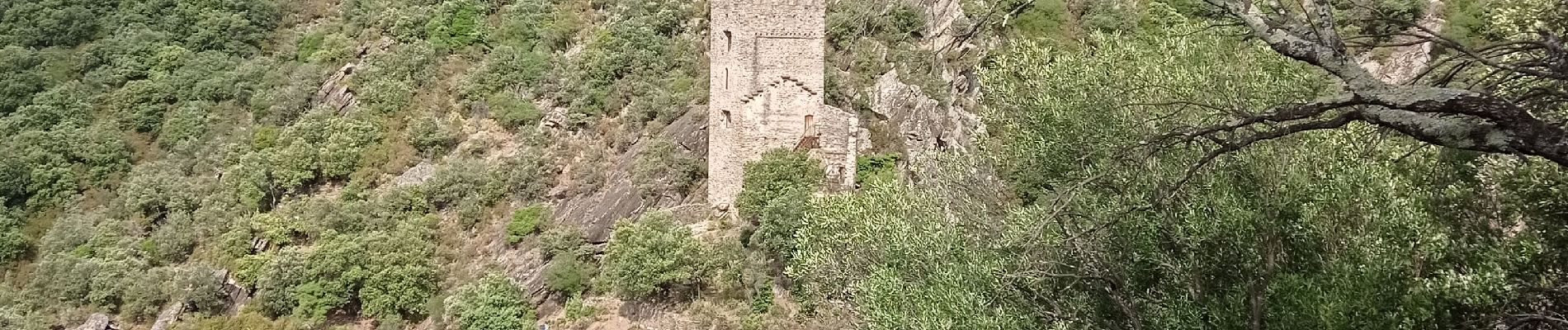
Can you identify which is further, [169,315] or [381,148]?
[381,148]

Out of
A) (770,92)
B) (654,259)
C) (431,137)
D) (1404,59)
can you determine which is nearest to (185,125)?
(431,137)

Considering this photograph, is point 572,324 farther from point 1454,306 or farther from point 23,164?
point 23,164

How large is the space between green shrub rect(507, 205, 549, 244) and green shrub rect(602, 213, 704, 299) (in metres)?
6.04

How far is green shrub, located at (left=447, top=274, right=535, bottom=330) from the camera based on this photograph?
74.8 feet

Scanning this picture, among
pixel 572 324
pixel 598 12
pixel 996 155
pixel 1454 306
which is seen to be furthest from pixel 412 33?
pixel 1454 306

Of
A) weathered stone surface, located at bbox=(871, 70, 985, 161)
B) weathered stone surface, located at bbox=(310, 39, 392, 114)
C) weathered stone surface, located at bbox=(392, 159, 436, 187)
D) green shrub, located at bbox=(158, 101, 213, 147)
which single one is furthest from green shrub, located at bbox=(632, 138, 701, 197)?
green shrub, located at bbox=(158, 101, 213, 147)

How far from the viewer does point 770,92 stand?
21.6 meters

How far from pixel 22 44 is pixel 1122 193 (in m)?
58.9

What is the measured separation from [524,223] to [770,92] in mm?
9822

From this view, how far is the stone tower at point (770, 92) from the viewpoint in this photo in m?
21.2

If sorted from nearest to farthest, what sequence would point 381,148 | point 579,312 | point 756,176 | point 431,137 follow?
point 756,176, point 579,312, point 431,137, point 381,148

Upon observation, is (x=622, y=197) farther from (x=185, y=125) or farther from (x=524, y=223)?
(x=185, y=125)

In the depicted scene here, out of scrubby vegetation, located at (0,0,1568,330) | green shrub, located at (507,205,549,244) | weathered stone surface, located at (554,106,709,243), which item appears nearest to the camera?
scrubby vegetation, located at (0,0,1568,330)

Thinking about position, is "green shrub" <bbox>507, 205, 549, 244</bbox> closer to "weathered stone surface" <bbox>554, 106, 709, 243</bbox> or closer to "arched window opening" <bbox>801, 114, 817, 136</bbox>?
"weathered stone surface" <bbox>554, 106, 709, 243</bbox>
